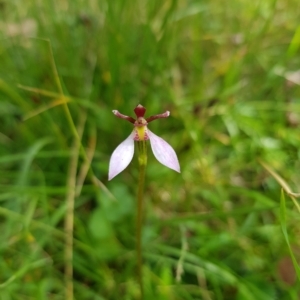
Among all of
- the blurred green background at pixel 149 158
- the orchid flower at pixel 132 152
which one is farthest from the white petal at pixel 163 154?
the blurred green background at pixel 149 158

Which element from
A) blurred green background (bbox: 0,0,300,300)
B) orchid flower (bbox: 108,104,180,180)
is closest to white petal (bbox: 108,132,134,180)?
orchid flower (bbox: 108,104,180,180)

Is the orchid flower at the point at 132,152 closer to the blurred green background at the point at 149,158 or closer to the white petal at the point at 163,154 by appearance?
the white petal at the point at 163,154

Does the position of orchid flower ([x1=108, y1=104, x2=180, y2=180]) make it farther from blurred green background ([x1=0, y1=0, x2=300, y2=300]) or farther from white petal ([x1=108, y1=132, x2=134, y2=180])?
blurred green background ([x1=0, y1=0, x2=300, y2=300])

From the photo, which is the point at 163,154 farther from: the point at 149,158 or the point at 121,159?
the point at 149,158

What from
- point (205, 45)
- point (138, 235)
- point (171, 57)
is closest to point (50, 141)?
point (171, 57)

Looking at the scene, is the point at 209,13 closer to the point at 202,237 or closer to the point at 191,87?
the point at 191,87
